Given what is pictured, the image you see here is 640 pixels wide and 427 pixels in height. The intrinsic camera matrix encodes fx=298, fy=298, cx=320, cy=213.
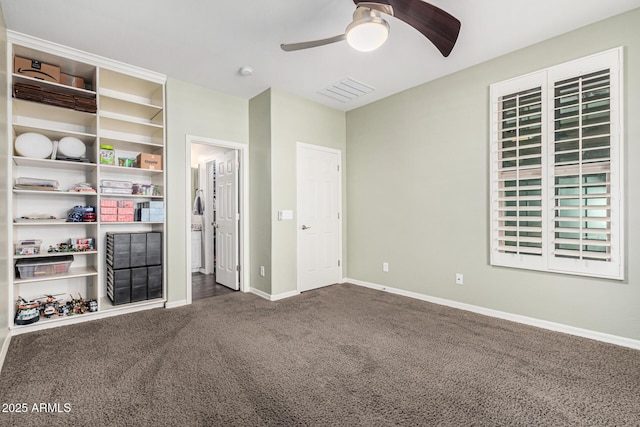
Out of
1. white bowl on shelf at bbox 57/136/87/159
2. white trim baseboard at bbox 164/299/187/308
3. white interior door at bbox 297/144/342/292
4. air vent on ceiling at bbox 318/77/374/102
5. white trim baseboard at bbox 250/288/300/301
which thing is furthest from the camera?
white interior door at bbox 297/144/342/292

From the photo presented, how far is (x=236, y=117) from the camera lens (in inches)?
164

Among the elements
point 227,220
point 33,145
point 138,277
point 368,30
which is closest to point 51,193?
point 33,145

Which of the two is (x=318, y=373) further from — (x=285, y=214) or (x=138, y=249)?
(x=138, y=249)

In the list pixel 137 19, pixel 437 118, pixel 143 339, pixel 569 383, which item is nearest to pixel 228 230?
pixel 143 339

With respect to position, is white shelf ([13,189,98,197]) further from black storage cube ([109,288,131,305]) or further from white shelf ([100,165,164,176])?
black storage cube ([109,288,131,305])

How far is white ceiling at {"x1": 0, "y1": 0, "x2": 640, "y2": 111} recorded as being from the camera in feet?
7.68

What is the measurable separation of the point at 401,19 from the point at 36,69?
11.0ft

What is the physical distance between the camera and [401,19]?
1.91 meters

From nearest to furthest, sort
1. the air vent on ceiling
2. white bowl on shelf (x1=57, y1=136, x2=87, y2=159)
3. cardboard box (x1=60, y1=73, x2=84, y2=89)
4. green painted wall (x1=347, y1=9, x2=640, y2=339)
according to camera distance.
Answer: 1. green painted wall (x1=347, y1=9, x2=640, y2=339)
2. white bowl on shelf (x1=57, y1=136, x2=87, y2=159)
3. cardboard box (x1=60, y1=73, x2=84, y2=89)
4. the air vent on ceiling

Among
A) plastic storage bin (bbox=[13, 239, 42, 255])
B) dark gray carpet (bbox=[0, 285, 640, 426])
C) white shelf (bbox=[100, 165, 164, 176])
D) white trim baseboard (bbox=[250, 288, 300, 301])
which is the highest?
white shelf (bbox=[100, 165, 164, 176])

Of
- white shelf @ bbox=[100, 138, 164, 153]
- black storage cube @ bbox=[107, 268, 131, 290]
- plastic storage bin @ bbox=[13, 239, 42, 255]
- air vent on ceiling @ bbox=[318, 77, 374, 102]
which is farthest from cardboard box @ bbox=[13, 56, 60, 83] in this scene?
air vent on ceiling @ bbox=[318, 77, 374, 102]

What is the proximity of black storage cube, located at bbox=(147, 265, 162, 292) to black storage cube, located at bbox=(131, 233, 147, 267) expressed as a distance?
0.37 feet

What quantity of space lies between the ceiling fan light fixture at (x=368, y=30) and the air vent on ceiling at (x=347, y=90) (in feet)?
5.64

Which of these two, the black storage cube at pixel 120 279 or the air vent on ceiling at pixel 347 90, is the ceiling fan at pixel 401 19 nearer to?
the air vent on ceiling at pixel 347 90
